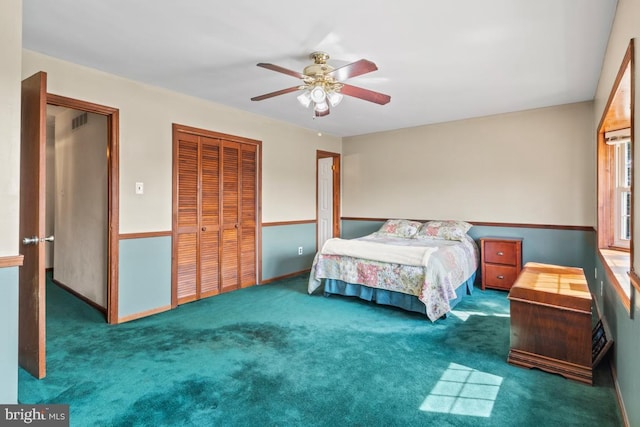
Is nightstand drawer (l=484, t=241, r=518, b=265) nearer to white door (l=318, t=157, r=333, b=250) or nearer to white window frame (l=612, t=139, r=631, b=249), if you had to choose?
white window frame (l=612, t=139, r=631, b=249)

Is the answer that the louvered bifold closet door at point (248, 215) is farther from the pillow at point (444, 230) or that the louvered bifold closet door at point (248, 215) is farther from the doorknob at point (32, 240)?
the doorknob at point (32, 240)

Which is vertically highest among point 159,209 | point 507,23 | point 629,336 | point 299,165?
point 507,23

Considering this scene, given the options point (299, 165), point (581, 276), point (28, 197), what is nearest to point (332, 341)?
point (581, 276)

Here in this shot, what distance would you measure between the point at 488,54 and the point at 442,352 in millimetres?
2440

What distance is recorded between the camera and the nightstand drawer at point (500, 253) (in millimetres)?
4273

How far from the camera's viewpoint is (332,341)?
2807mm

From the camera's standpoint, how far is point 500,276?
4.36m

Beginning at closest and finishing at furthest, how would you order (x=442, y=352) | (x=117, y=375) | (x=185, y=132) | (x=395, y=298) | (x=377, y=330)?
(x=117, y=375) < (x=442, y=352) < (x=377, y=330) < (x=395, y=298) < (x=185, y=132)

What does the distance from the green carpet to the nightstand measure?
38.4 inches

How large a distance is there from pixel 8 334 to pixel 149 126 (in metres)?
2.38

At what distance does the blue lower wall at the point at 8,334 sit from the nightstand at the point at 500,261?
15.2ft

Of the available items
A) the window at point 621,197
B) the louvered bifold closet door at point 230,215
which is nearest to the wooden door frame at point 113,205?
the louvered bifold closet door at point 230,215

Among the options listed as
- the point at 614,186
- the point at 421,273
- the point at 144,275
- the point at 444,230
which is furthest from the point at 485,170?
the point at 144,275

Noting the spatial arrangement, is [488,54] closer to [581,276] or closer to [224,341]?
[581,276]
